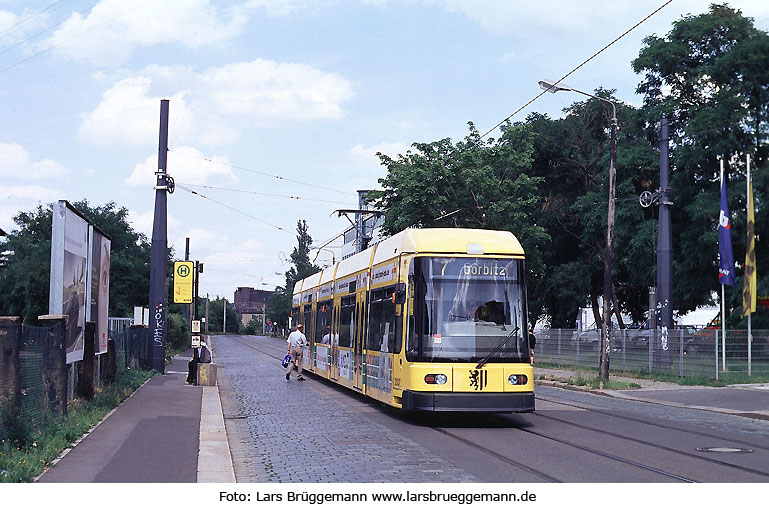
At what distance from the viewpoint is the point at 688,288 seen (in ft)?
136

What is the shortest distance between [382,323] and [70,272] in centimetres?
569

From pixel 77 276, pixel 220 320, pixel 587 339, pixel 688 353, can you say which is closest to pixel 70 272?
pixel 77 276

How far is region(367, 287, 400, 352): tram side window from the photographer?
16641mm

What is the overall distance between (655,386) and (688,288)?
1509cm

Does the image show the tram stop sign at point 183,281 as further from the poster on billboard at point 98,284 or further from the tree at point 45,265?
the tree at point 45,265

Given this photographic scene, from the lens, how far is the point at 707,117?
37.8 m

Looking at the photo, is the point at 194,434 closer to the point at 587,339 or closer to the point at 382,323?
the point at 382,323

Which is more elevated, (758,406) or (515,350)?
(515,350)

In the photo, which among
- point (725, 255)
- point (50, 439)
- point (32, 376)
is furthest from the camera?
point (725, 255)

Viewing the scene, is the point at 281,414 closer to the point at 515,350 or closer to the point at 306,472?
the point at 515,350

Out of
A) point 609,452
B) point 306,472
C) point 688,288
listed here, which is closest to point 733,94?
point 688,288

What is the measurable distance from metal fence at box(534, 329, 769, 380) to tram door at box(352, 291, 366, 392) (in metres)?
12.6

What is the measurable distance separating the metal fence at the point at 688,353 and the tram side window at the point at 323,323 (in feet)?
37.1

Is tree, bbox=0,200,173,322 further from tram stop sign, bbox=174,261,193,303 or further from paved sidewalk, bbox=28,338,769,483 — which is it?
paved sidewalk, bbox=28,338,769,483
